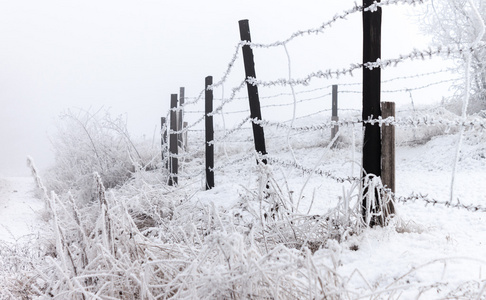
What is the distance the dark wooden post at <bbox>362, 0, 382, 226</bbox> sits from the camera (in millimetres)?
3037

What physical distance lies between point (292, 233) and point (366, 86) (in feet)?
3.64

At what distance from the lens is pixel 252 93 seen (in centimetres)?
455

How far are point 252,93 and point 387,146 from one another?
1.79 meters

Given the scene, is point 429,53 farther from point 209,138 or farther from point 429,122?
point 209,138

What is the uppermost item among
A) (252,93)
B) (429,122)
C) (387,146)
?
(252,93)

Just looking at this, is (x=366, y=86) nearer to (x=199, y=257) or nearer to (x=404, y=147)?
(x=199, y=257)

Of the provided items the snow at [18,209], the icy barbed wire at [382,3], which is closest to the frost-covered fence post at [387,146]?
the icy barbed wire at [382,3]

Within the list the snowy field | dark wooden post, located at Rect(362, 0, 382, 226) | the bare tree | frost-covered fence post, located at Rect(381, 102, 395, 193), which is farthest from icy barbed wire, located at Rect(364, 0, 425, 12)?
the bare tree

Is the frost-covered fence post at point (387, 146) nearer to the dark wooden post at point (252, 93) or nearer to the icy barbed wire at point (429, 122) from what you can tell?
the icy barbed wire at point (429, 122)

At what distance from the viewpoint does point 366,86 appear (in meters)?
3.06

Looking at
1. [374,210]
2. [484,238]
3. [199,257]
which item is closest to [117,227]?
[199,257]

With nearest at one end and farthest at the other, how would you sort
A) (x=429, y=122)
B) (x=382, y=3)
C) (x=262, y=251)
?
1. (x=262, y=251)
2. (x=429, y=122)
3. (x=382, y=3)

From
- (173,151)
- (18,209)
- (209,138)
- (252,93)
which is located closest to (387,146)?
(252,93)

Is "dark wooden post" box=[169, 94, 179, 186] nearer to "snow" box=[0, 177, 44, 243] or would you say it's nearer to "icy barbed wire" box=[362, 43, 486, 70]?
"snow" box=[0, 177, 44, 243]
